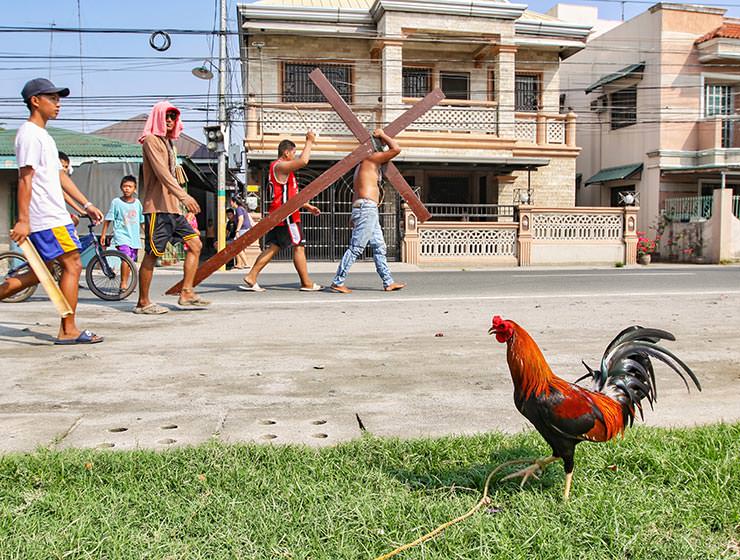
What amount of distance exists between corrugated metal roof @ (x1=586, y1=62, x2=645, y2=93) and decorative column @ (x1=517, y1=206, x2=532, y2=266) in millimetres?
10341

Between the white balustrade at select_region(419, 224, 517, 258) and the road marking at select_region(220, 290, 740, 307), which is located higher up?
the white balustrade at select_region(419, 224, 517, 258)

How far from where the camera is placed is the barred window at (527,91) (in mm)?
23969

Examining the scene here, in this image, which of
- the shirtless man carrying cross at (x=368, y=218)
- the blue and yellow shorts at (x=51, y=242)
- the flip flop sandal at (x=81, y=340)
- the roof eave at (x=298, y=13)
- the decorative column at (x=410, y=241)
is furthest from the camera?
the roof eave at (x=298, y=13)

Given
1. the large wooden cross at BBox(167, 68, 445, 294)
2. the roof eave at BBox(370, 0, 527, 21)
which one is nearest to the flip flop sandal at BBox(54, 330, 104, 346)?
the large wooden cross at BBox(167, 68, 445, 294)

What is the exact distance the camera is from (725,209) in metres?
21.0

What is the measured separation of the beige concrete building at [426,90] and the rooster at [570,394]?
17.1 meters

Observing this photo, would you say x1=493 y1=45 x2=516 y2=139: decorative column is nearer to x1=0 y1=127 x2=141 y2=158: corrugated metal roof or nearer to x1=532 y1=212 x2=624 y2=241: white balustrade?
x1=532 y1=212 x2=624 y2=241: white balustrade

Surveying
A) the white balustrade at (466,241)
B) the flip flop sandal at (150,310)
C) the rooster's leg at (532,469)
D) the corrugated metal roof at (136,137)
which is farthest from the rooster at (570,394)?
the corrugated metal roof at (136,137)

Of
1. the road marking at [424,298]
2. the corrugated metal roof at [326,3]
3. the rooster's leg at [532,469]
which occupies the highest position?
the corrugated metal roof at [326,3]

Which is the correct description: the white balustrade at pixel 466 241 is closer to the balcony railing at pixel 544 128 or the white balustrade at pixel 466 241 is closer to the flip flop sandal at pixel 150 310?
the balcony railing at pixel 544 128

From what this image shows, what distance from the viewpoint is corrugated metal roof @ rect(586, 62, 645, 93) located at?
1000 inches

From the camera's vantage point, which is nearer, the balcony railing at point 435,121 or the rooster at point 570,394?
the rooster at point 570,394

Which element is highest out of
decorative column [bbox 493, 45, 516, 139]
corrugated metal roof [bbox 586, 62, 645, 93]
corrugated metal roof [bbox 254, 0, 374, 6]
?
corrugated metal roof [bbox 254, 0, 374, 6]

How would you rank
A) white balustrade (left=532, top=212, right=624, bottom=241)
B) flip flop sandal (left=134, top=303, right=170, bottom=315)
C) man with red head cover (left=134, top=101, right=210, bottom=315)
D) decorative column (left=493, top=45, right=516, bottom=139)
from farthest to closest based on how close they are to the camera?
decorative column (left=493, top=45, right=516, bottom=139), white balustrade (left=532, top=212, right=624, bottom=241), flip flop sandal (left=134, top=303, right=170, bottom=315), man with red head cover (left=134, top=101, right=210, bottom=315)
